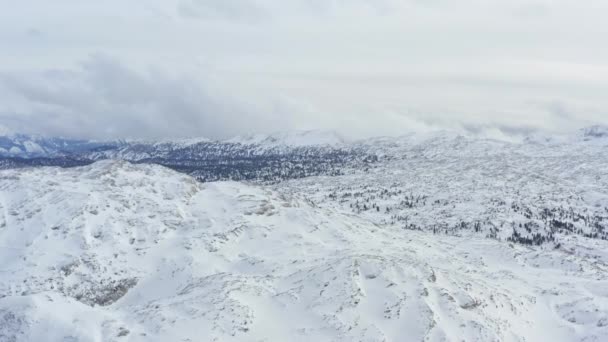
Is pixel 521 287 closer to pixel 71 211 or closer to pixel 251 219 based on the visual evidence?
pixel 251 219

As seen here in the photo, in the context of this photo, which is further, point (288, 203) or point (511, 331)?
point (288, 203)

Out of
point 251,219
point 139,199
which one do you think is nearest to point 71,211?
point 139,199

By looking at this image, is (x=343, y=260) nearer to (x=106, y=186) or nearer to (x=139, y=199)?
(x=139, y=199)

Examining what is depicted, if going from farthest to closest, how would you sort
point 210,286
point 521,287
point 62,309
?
point 521,287
point 210,286
point 62,309

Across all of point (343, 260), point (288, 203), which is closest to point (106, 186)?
point (288, 203)

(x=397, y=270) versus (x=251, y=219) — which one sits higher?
(x=397, y=270)

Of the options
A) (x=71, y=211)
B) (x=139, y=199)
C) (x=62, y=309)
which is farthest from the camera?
(x=139, y=199)
